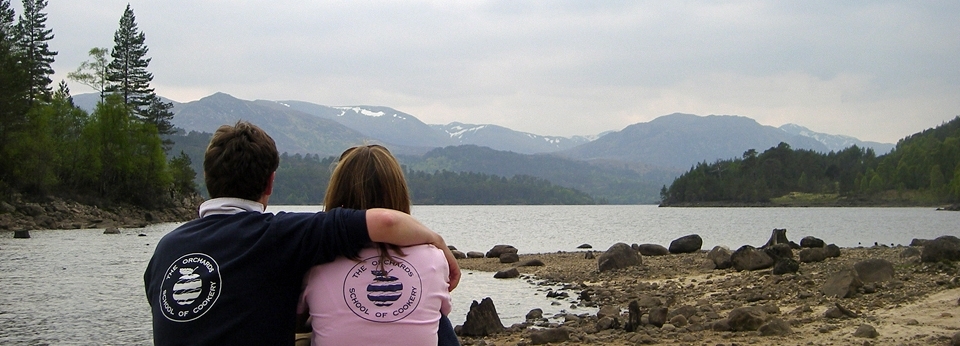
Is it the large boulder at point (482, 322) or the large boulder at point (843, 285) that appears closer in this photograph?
the large boulder at point (482, 322)

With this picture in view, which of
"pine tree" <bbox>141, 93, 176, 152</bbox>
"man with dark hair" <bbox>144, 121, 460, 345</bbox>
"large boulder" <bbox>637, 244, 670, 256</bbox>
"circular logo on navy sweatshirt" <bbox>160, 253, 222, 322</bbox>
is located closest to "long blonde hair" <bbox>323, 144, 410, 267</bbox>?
"man with dark hair" <bbox>144, 121, 460, 345</bbox>

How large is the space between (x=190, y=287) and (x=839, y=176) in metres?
187

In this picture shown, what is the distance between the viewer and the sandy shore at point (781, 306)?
12734 millimetres

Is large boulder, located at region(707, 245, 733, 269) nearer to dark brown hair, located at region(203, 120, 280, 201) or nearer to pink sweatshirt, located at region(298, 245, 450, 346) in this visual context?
pink sweatshirt, located at region(298, 245, 450, 346)

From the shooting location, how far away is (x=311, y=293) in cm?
381

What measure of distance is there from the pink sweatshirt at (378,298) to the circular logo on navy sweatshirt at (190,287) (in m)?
0.47

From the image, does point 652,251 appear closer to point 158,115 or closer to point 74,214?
point 74,214

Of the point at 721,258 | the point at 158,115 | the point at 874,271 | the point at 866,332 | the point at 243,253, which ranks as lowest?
the point at 866,332

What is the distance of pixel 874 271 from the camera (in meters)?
17.1

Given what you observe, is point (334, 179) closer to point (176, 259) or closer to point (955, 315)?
point (176, 259)

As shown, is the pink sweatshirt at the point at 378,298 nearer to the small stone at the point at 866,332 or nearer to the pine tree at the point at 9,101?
the small stone at the point at 866,332

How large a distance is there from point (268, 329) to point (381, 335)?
54cm

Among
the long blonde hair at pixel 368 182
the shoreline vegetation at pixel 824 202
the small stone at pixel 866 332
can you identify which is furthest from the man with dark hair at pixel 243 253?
the shoreline vegetation at pixel 824 202

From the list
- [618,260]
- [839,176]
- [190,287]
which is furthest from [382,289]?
[839,176]
